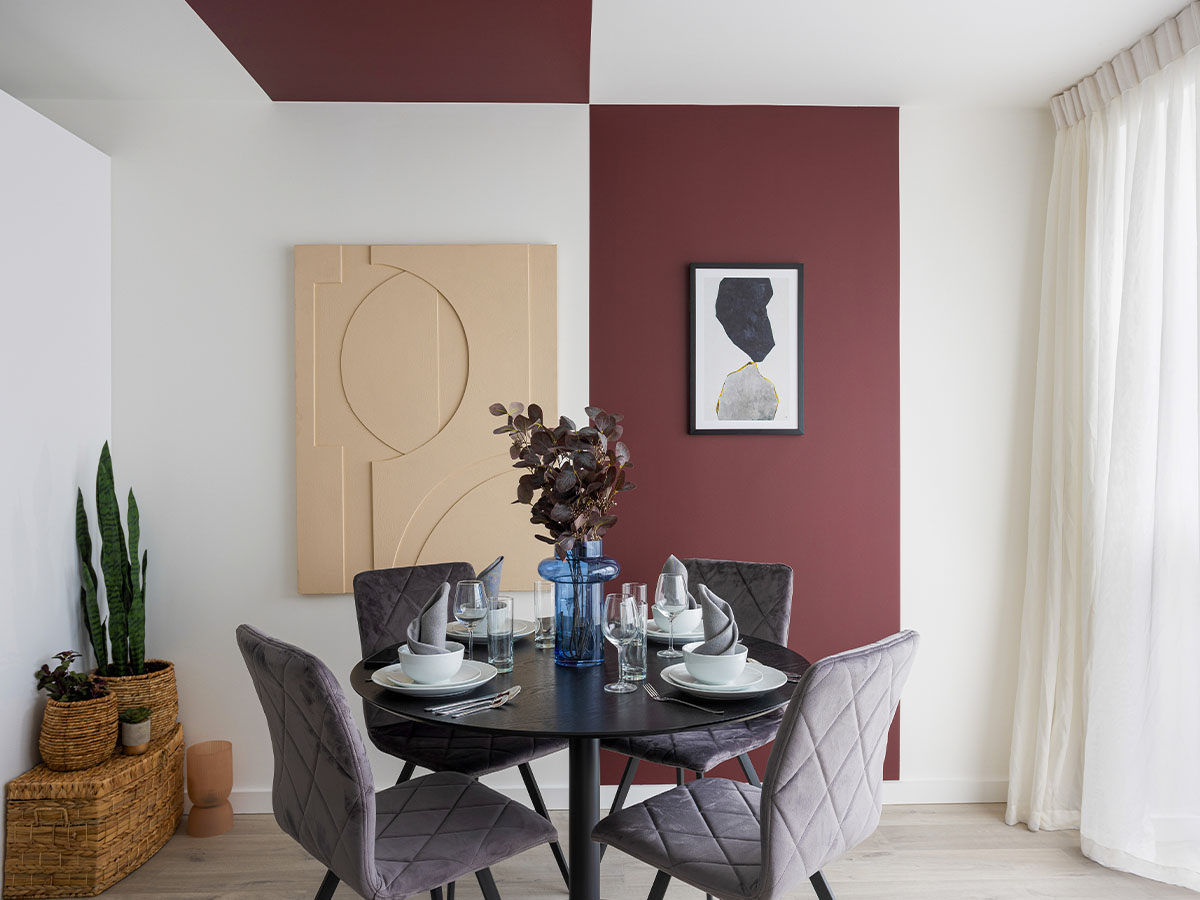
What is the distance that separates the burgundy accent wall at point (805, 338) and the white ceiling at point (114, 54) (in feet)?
4.33

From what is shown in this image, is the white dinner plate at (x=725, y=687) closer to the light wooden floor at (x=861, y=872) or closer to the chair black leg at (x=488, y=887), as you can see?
the chair black leg at (x=488, y=887)

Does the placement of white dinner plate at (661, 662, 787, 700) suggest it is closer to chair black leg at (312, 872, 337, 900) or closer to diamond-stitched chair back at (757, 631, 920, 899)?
diamond-stitched chair back at (757, 631, 920, 899)

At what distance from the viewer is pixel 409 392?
10.2 ft

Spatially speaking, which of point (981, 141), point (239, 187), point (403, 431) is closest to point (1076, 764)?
point (981, 141)

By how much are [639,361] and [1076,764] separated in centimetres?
211

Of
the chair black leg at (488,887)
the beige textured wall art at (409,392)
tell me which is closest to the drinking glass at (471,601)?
the chair black leg at (488,887)

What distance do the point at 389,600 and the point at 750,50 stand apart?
2.09 m

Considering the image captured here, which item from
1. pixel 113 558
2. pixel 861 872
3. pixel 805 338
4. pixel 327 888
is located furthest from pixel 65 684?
pixel 805 338

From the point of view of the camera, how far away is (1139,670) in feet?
8.61

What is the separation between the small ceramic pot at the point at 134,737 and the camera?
274 cm

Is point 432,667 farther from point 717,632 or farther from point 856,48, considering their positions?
point 856,48

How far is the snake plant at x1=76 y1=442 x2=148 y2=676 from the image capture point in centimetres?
283

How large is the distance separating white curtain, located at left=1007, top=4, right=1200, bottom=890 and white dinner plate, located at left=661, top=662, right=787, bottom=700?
1.44m

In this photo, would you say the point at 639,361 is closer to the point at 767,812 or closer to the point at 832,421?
the point at 832,421
